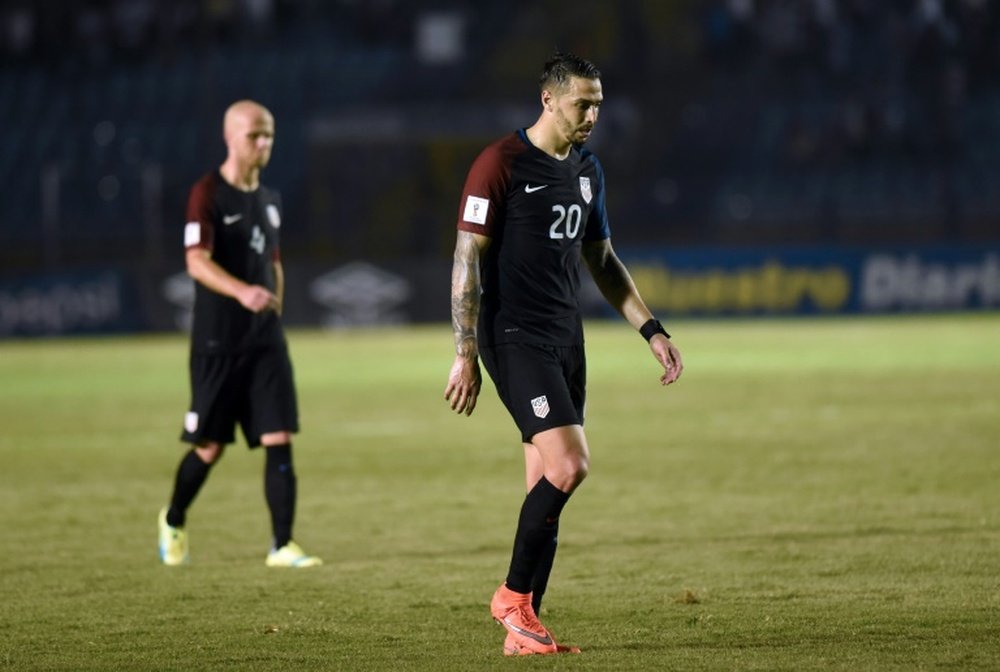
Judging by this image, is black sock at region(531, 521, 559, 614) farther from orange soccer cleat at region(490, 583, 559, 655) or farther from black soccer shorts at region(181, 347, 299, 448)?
black soccer shorts at region(181, 347, 299, 448)

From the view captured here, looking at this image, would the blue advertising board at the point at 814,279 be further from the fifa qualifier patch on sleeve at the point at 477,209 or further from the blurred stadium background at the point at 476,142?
the fifa qualifier patch on sleeve at the point at 477,209

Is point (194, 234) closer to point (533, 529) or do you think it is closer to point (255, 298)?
point (255, 298)

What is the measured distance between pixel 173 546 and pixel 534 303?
3.03 metres

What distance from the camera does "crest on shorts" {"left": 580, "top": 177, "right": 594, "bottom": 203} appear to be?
20.4ft

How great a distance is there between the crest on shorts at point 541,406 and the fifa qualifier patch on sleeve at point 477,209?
65 cm

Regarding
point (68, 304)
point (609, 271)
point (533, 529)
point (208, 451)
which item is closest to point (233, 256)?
point (208, 451)

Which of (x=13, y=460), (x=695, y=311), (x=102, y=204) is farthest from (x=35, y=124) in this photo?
(x=13, y=460)

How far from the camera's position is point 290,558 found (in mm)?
8180

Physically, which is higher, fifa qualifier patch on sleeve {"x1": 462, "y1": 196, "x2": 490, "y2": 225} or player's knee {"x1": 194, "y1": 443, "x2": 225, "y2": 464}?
fifa qualifier patch on sleeve {"x1": 462, "y1": 196, "x2": 490, "y2": 225}

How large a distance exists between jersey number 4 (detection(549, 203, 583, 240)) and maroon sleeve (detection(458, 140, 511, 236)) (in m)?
0.22

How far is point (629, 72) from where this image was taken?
41.1 metres

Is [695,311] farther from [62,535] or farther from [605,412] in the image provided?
[62,535]

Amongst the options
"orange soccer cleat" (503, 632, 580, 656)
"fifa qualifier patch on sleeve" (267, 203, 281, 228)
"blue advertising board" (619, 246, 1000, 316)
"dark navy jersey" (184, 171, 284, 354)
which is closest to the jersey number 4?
"orange soccer cleat" (503, 632, 580, 656)

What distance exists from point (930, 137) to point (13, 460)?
27796 mm
